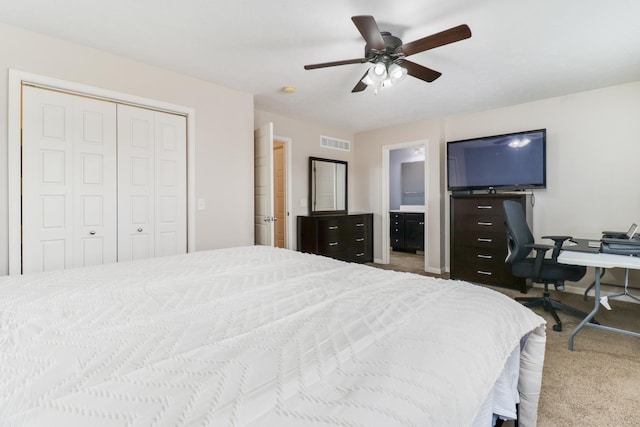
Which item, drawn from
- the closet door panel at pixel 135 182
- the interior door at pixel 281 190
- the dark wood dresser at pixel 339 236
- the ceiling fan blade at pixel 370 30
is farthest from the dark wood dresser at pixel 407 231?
the closet door panel at pixel 135 182

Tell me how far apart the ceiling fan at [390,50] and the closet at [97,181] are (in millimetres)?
1684

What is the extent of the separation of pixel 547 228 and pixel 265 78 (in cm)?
374

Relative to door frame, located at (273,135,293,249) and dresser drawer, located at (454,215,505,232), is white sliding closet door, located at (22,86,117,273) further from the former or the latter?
dresser drawer, located at (454,215,505,232)

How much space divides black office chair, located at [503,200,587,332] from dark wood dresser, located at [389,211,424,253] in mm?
2950

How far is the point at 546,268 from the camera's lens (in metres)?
2.87

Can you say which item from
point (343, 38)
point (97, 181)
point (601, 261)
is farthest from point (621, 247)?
point (97, 181)

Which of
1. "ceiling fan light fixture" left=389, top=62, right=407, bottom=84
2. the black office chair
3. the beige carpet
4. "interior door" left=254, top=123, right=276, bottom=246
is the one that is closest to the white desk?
the beige carpet

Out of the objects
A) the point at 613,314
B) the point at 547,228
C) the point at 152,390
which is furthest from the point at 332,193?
the point at 152,390

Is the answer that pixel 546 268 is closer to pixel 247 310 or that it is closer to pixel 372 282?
pixel 372 282

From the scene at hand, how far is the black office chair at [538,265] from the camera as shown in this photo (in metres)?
2.80

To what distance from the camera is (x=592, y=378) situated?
1908 mm

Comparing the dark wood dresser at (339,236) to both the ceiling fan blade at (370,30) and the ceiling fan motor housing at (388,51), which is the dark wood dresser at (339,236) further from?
the ceiling fan blade at (370,30)

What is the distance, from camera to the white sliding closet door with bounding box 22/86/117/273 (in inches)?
88.4

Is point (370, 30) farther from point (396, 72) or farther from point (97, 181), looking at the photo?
point (97, 181)
